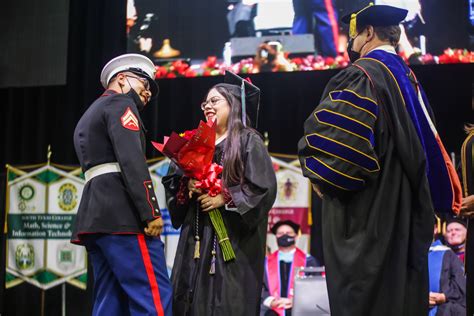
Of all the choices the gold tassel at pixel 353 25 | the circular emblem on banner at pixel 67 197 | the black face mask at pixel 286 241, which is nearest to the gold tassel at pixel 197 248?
the gold tassel at pixel 353 25

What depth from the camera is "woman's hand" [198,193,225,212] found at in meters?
3.19

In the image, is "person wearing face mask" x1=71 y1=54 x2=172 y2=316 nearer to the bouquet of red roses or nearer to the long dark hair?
the bouquet of red roses

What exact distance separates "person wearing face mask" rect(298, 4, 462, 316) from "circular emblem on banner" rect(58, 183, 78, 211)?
448cm

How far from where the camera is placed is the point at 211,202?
3.20 m

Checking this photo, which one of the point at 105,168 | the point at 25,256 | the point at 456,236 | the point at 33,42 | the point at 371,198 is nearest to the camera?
the point at 371,198

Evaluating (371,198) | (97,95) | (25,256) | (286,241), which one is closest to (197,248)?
(371,198)

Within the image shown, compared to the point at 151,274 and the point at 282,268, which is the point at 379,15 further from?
the point at 282,268

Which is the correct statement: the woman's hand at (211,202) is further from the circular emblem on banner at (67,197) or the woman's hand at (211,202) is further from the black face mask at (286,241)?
the circular emblem on banner at (67,197)

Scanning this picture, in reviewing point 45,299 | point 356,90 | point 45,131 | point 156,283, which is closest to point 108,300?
point 156,283

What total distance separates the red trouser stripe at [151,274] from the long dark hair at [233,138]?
0.56 m

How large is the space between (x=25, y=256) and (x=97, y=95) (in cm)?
192

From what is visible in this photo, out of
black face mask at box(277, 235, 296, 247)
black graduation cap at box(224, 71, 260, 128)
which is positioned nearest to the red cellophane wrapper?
black graduation cap at box(224, 71, 260, 128)

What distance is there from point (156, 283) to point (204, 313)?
0.36 metres

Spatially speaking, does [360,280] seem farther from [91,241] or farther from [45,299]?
[45,299]
